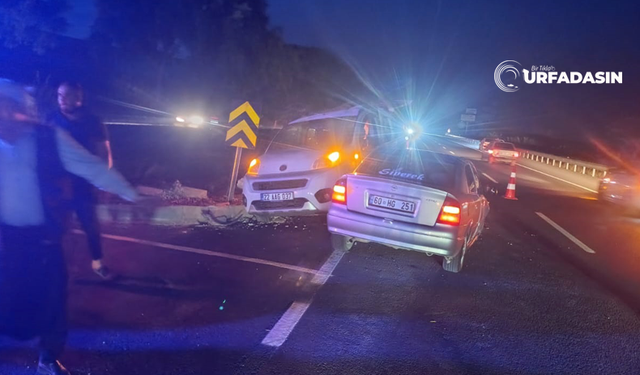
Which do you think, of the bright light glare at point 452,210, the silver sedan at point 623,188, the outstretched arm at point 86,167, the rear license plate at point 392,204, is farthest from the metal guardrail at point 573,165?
the outstretched arm at point 86,167

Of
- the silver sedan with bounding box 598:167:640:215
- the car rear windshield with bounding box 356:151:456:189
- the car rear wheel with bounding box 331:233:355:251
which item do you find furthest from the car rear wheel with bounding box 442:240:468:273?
the silver sedan with bounding box 598:167:640:215

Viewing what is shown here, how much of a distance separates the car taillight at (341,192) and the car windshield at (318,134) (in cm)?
191

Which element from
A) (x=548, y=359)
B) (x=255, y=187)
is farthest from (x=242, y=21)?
(x=548, y=359)

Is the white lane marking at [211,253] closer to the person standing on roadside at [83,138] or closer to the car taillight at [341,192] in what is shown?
the car taillight at [341,192]

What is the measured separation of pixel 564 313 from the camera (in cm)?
552

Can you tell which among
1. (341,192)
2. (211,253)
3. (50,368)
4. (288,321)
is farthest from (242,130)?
(50,368)

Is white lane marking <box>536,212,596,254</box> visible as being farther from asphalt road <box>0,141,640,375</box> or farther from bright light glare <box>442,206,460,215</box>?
bright light glare <box>442,206,460,215</box>

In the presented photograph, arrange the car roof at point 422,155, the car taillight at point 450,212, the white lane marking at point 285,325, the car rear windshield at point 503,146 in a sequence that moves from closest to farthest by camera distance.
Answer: the white lane marking at point 285,325
the car taillight at point 450,212
the car roof at point 422,155
the car rear windshield at point 503,146

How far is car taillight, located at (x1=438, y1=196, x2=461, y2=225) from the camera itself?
6.18 m

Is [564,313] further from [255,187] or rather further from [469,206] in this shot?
[255,187]

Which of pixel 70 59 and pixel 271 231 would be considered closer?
pixel 271 231

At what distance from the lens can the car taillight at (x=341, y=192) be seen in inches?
265

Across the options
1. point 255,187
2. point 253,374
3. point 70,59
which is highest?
point 70,59

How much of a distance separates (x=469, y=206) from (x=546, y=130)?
222 feet
